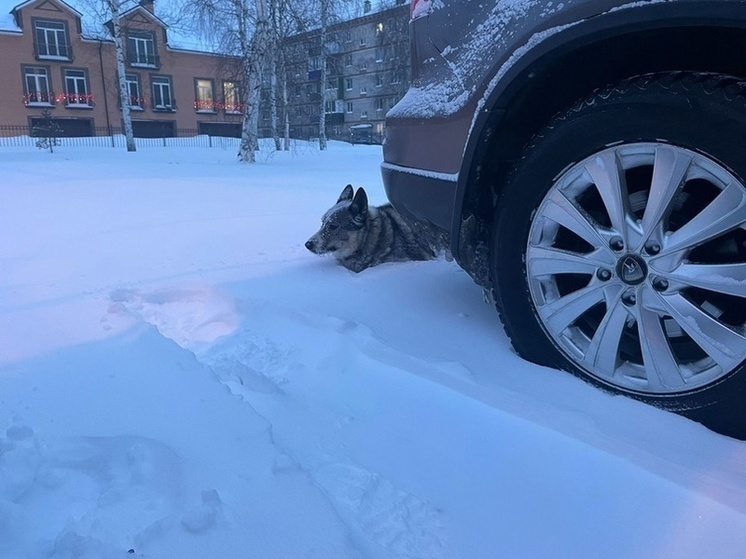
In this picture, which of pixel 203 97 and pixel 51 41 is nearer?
pixel 51 41

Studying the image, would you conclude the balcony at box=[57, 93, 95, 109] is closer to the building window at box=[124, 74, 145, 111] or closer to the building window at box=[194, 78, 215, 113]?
the building window at box=[124, 74, 145, 111]

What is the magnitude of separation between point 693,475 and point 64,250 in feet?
14.6

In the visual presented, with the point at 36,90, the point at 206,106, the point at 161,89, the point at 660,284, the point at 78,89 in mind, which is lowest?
the point at 660,284

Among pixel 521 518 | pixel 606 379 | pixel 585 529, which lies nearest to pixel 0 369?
pixel 521 518

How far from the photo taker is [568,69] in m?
2.15

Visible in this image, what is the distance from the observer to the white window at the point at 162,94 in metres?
42.4

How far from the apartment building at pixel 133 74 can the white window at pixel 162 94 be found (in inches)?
3.1

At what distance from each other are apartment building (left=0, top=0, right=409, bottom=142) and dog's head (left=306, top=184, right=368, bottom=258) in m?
26.1

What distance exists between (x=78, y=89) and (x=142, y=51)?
18.5ft

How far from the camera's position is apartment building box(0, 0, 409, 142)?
35812 mm

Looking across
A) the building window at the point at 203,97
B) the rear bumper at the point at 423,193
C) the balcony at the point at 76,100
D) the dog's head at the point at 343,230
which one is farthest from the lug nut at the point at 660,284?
the building window at the point at 203,97

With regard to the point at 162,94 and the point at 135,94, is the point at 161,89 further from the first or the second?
the point at 135,94

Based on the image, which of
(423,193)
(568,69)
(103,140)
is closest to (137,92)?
(103,140)

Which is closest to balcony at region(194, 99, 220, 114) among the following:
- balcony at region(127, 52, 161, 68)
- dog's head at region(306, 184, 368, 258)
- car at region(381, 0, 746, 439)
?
balcony at region(127, 52, 161, 68)
